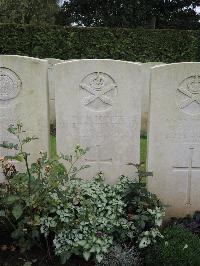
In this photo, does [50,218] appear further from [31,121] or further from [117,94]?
[117,94]

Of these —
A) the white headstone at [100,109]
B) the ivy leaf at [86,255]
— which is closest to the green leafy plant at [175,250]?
the ivy leaf at [86,255]

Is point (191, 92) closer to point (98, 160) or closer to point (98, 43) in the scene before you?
point (98, 160)

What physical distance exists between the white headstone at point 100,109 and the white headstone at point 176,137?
20cm

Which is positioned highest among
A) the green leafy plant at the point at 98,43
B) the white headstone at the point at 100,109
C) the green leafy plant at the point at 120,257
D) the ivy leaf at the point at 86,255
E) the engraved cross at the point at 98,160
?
the green leafy plant at the point at 98,43

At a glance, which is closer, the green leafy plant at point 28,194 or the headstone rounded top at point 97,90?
the green leafy plant at point 28,194

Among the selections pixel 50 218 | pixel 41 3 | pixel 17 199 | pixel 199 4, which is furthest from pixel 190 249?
pixel 199 4

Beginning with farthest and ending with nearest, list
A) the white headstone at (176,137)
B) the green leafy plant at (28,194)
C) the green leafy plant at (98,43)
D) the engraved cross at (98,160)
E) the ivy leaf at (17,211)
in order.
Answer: the green leafy plant at (98,43), the engraved cross at (98,160), the white headstone at (176,137), the green leafy plant at (28,194), the ivy leaf at (17,211)

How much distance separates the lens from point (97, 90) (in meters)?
3.99

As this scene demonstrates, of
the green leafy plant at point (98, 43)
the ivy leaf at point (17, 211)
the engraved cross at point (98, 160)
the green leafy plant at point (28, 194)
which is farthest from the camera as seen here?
the green leafy plant at point (98, 43)

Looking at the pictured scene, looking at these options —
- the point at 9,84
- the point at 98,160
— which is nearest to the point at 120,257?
the point at 98,160

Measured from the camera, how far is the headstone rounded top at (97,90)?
13.1 feet

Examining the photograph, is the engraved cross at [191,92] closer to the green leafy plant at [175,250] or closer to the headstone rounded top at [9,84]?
the green leafy plant at [175,250]

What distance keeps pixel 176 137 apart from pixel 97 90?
925 mm

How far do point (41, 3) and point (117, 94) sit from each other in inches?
675
